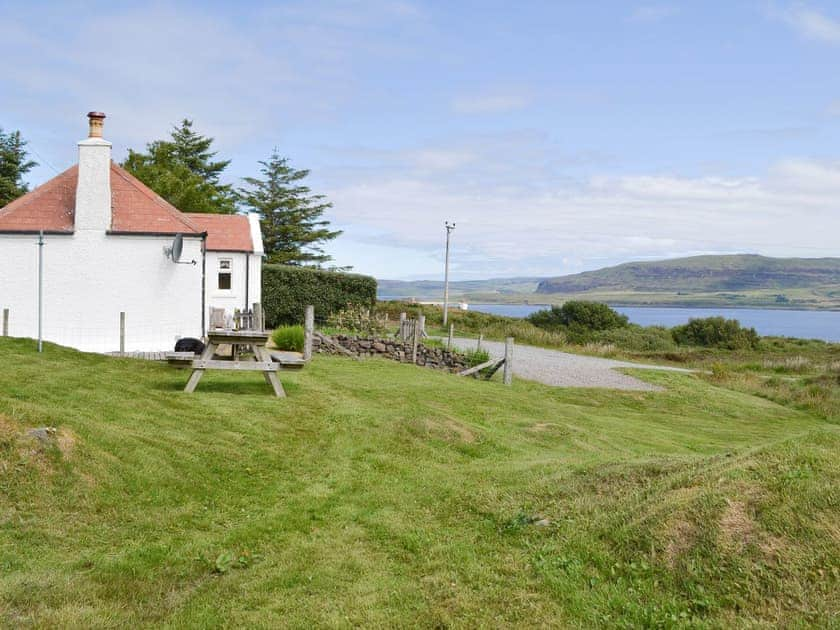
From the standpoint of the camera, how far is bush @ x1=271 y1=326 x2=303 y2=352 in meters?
23.8

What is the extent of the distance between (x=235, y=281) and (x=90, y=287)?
11.5m

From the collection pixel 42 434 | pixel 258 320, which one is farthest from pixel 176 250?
pixel 42 434

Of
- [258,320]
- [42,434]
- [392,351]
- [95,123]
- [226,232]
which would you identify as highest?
[95,123]

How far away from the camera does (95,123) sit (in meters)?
20.2

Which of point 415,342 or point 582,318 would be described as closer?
point 415,342

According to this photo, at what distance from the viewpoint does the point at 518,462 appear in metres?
9.83

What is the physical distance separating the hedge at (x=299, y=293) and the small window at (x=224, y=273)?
4071 mm

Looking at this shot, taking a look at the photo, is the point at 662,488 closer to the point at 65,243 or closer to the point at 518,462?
the point at 518,462

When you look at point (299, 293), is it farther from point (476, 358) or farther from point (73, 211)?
point (73, 211)

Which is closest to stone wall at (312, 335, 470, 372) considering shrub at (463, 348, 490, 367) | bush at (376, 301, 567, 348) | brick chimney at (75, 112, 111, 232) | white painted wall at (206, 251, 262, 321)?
shrub at (463, 348, 490, 367)

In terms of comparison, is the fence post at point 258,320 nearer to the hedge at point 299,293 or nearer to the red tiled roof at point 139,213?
the red tiled roof at point 139,213

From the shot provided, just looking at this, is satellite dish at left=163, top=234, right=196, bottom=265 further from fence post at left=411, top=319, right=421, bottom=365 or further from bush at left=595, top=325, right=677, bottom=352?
bush at left=595, top=325, right=677, bottom=352

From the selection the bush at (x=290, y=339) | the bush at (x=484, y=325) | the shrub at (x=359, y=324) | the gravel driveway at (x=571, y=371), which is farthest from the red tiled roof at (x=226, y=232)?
the bush at (x=484, y=325)

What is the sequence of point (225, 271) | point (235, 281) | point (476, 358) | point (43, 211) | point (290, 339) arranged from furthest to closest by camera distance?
point (235, 281) < point (225, 271) < point (476, 358) < point (290, 339) < point (43, 211)
